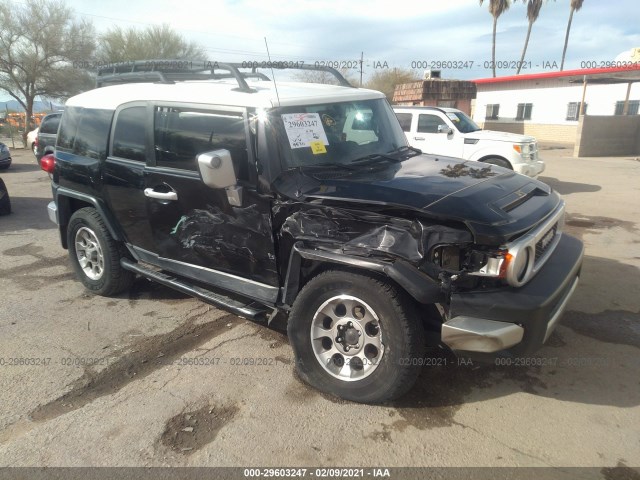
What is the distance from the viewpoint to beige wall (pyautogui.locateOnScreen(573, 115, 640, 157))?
742 inches

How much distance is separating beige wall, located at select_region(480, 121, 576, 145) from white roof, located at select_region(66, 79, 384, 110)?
25384mm

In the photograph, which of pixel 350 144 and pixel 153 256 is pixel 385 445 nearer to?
pixel 350 144

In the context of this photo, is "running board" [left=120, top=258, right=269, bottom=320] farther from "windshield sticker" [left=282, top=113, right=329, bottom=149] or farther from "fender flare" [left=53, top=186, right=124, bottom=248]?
"windshield sticker" [left=282, top=113, right=329, bottom=149]

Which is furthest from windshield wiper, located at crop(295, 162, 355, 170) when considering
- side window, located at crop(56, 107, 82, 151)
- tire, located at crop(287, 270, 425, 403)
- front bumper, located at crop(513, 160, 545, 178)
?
front bumper, located at crop(513, 160, 545, 178)

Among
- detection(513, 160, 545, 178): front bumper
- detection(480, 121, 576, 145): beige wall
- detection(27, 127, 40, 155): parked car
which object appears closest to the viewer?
detection(513, 160, 545, 178): front bumper

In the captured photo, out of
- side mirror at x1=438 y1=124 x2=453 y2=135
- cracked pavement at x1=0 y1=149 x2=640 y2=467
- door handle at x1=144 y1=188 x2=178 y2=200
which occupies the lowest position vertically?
cracked pavement at x1=0 y1=149 x2=640 y2=467

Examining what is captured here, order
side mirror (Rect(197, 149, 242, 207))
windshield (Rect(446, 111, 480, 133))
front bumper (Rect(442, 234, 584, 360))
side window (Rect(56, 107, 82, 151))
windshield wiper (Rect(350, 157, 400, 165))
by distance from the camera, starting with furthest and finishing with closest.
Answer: windshield (Rect(446, 111, 480, 133))
side window (Rect(56, 107, 82, 151))
windshield wiper (Rect(350, 157, 400, 165))
side mirror (Rect(197, 149, 242, 207))
front bumper (Rect(442, 234, 584, 360))

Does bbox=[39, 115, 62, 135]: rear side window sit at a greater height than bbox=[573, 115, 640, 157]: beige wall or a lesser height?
greater

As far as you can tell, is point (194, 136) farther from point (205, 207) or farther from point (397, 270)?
point (397, 270)

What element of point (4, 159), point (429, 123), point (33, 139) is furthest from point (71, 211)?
point (33, 139)

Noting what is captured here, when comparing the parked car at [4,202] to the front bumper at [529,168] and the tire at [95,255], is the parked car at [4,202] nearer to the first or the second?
the tire at [95,255]

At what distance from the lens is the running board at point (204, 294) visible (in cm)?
351

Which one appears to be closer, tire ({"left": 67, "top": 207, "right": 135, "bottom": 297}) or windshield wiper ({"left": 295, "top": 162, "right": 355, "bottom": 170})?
windshield wiper ({"left": 295, "top": 162, "right": 355, "bottom": 170})

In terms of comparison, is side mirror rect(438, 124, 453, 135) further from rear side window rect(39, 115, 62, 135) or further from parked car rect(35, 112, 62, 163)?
rear side window rect(39, 115, 62, 135)
